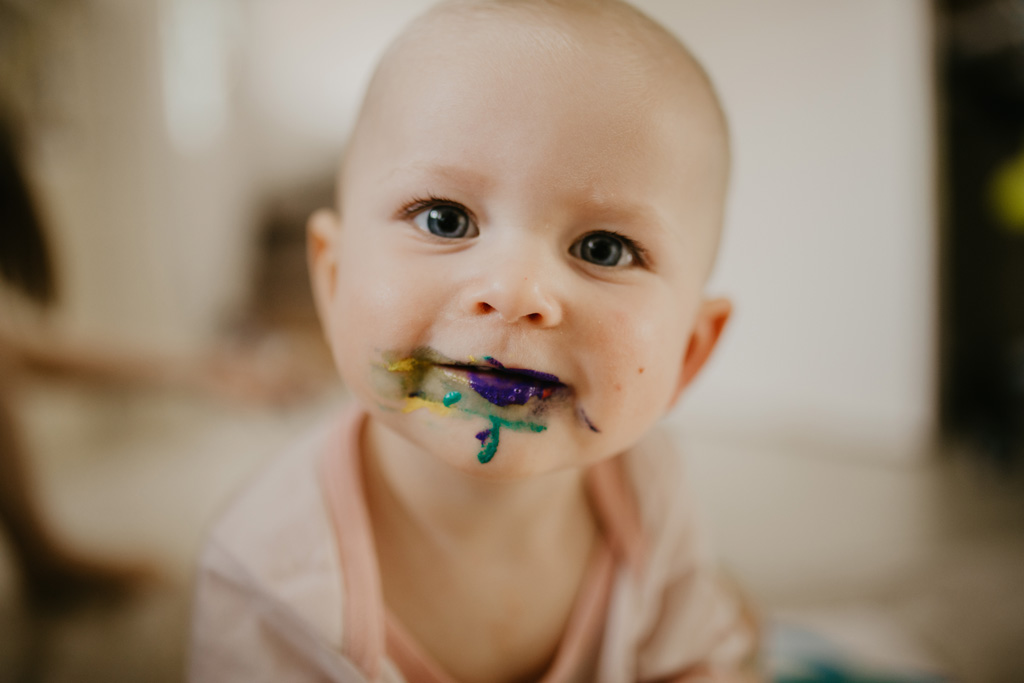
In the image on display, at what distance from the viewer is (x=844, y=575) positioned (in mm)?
1051

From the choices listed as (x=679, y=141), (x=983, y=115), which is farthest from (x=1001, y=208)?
(x=679, y=141)

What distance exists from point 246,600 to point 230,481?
932mm

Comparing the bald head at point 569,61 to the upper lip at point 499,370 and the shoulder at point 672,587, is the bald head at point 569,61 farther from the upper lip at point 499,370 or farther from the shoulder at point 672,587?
the shoulder at point 672,587

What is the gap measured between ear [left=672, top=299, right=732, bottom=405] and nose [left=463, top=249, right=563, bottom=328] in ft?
0.62

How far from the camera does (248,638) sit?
0.45 metres

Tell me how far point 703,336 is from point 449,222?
0.25 meters

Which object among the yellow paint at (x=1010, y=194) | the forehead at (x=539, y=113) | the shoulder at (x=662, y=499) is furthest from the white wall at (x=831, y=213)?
the forehead at (x=539, y=113)

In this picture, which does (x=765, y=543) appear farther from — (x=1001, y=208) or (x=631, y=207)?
(x=1001, y=208)

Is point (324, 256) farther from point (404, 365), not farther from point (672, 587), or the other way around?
point (672, 587)

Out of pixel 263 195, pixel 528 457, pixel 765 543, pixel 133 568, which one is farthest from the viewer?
pixel 263 195

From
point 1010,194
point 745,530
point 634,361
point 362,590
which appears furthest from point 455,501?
point 1010,194

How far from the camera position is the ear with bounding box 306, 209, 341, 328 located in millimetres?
490

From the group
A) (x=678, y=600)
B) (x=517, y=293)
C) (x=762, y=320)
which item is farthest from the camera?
(x=762, y=320)

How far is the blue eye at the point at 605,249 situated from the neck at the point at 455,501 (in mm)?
193
